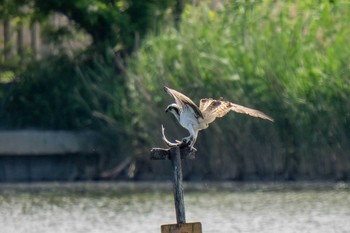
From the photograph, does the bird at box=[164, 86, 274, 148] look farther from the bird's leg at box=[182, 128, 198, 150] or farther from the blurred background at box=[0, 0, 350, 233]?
the blurred background at box=[0, 0, 350, 233]

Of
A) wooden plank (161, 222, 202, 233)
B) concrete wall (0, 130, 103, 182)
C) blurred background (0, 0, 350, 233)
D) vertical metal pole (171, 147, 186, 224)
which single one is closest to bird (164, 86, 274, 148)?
vertical metal pole (171, 147, 186, 224)

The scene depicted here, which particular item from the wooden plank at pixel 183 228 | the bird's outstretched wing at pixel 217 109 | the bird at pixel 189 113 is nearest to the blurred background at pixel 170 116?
the bird's outstretched wing at pixel 217 109

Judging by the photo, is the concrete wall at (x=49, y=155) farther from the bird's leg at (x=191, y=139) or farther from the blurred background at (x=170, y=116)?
the bird's leg at (x=191, y=139)

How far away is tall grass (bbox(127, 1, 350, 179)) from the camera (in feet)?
58.5

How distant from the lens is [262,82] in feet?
60.2

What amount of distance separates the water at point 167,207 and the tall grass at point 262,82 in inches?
18.7

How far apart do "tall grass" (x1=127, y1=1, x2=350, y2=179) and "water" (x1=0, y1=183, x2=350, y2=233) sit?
1.56 ft

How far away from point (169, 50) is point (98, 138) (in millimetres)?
1844

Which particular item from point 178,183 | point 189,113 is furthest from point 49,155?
point 178,183

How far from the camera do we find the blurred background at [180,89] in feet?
58.9

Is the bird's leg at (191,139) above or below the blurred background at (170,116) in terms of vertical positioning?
below

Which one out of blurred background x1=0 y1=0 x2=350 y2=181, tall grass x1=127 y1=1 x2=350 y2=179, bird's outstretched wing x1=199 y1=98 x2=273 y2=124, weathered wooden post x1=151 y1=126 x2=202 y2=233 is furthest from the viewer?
blurred background x1=0 y1=0 x2=350 y2=181

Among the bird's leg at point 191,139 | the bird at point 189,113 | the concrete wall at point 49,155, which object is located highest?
the concrete wall at point 49,155

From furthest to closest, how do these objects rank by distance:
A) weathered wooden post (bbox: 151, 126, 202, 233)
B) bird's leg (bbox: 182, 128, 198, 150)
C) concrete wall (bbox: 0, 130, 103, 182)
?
concrete wall (bbox: 0, 130, 103, 182), bird's leg (bbox: 182, 128, 198, 150), weathered wooden post (bbox: 151, 126, 202, 233)
